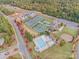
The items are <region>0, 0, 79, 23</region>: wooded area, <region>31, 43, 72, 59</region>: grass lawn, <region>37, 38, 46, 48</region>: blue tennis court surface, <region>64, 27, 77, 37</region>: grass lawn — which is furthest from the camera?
<region>0, 0, 79, 23</region>: wooded area

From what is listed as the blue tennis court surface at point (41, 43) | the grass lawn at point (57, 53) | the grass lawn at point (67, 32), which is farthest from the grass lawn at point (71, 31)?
the blue tennis court surface at point (41, 43)

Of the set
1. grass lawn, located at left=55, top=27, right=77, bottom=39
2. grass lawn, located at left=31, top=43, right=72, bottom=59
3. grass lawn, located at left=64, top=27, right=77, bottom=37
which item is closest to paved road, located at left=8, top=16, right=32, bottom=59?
grass lawn, located at left=31, top=43, right=72, bottom=59

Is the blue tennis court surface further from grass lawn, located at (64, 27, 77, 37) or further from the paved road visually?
grass lawn, located at (64, 27, 77, 37)

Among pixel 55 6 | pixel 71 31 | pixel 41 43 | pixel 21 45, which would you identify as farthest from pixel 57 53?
pixel 55 6

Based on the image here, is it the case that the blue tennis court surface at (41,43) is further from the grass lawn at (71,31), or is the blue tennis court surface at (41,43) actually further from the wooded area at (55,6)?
the wooded area at (55,6)

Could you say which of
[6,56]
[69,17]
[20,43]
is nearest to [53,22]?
[69,17]

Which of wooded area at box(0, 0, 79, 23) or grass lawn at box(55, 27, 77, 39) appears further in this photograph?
wooded area at box(0, 0, 79, 23)

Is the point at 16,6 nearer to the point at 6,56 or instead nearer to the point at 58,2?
the point at 58,2
